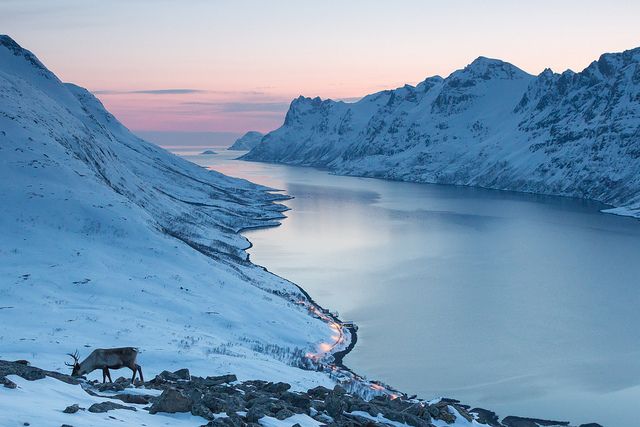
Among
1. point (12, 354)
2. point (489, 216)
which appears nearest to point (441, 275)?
point (12, 354)

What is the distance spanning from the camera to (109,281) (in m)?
50.6

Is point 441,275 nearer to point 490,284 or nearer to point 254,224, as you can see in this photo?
point 490,284

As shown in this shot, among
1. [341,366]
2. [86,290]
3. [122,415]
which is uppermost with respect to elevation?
[122,415]

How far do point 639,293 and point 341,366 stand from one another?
45214 millimetres

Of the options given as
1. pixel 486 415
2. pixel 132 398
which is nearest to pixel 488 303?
pixel 486 415

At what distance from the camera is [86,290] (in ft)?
157

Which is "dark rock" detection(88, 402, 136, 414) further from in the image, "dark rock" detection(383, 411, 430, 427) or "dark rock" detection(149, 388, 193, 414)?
"dark rock" detection(383, 411, 430, 427)

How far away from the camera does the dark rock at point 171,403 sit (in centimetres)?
1869

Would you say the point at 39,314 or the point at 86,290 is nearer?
the point at 39,314

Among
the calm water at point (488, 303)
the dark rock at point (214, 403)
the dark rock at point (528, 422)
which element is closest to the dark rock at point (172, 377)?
the dark rock at point (214, 403)

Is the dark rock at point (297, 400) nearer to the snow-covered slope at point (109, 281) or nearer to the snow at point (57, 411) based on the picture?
the snow at point (57, 411)

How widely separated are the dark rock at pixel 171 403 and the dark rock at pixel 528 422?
24840mm

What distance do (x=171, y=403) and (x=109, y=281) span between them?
112 ft

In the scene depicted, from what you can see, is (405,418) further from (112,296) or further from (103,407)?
(112,296)
